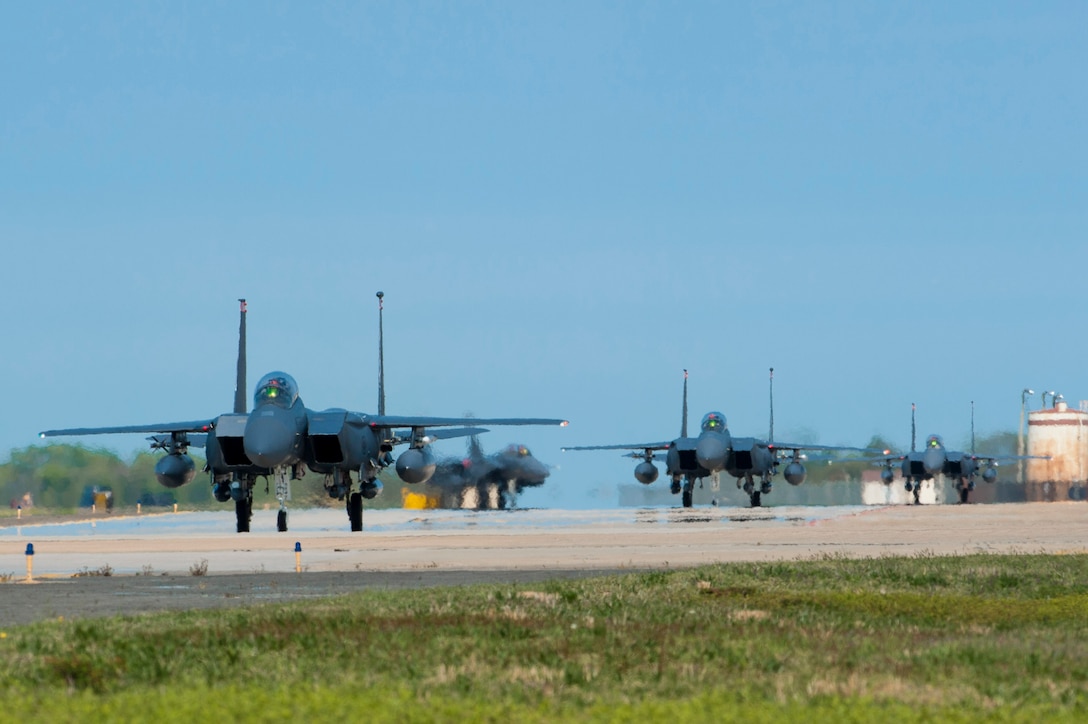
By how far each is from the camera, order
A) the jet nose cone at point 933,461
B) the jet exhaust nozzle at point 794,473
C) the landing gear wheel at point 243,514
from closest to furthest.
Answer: the landing gear wheel at point 243,514, the jet exhaust nozzle at point 794,473, the jet nose cone at point 933,461

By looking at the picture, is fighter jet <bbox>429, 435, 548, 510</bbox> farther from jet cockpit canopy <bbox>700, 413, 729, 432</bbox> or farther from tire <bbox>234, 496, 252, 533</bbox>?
tire <bbox>234, 496, 252, 533</bbox>

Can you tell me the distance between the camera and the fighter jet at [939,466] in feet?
322

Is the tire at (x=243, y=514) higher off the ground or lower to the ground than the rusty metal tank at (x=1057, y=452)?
lower

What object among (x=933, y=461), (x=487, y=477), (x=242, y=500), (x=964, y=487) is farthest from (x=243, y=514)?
(x=964, y=487)

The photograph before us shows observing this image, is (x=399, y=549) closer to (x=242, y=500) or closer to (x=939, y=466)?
(x=242, y=500)

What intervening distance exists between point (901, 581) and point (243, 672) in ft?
41.8

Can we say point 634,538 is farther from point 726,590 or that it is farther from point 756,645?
point 756,645

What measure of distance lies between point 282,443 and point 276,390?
1970 millimetres

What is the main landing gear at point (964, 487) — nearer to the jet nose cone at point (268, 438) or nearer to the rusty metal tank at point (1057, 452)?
the rusty metal tank at point (1057, 452)

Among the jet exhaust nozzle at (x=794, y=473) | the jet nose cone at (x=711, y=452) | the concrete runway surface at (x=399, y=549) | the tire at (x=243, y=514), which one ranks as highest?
the jet nose cone at (x=711, y=452)

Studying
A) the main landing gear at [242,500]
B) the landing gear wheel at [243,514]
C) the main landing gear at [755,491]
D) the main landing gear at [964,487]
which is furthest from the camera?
the main landing gear at [964,487]

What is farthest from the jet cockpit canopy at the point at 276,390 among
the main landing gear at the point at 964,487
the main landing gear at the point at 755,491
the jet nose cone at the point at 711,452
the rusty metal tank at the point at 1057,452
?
the rusty metal tank at the point at 1057,452

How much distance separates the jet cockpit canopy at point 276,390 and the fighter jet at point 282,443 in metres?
0.03

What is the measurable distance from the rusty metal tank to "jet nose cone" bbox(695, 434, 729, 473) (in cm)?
4400
